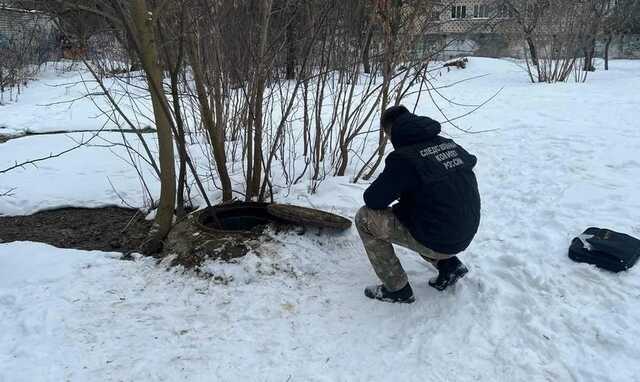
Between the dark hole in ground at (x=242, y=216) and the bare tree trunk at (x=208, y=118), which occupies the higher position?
the bare tree trunk at (x=208, y=118)

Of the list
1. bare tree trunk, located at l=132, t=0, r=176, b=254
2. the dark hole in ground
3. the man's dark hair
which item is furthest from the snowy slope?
the man's dark hair

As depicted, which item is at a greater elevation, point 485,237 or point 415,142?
point 415,142

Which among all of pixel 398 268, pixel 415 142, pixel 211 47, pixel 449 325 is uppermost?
pixel 211 47

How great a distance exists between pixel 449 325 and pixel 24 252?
112 inches

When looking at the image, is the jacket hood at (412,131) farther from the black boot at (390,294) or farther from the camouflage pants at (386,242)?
the black boot at (390,294)

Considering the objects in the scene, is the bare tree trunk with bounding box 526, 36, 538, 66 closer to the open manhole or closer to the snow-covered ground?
the snow-covered ground

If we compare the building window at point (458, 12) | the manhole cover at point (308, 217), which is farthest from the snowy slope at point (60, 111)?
the building window at point (458, 12)

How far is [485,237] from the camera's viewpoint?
12.2ft

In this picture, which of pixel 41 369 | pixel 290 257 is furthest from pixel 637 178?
pixel 41 369

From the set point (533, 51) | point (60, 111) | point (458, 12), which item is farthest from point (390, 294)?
point (533, 51)

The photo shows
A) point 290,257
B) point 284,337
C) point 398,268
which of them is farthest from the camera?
point 290,257

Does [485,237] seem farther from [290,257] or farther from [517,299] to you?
[290,257]

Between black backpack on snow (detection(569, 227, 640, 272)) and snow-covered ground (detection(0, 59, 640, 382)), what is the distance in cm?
7

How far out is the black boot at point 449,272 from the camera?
3037 millimetres
